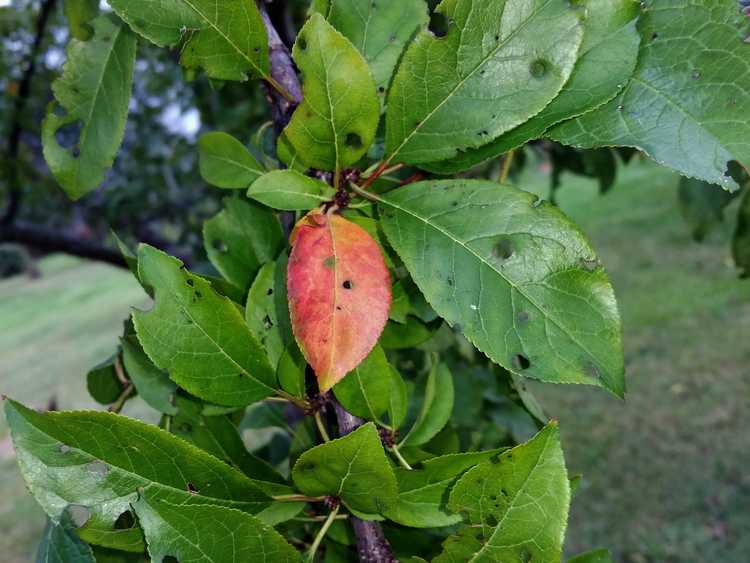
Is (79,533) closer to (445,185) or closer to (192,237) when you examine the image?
(445,185)

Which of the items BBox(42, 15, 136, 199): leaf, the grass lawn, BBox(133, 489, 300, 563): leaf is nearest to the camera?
BBox(133, 489, 300, 563): leaf

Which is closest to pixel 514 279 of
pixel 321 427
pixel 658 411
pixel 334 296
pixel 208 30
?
pixel 334 296

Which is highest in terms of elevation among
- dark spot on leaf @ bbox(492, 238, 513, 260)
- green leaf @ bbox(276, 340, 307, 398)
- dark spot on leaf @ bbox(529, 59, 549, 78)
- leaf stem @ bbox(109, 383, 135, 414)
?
dark spot on leaf @ bbox(529, 59, 549, 78)

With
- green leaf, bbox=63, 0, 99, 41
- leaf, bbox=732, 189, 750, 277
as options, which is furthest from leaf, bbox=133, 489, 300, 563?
leaf, bbox=732, 189, 750, 277

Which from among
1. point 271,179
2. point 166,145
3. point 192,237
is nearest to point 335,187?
point 271,179

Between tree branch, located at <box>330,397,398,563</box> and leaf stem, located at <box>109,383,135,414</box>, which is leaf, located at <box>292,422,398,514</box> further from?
leaf stem, located at <box>109,383,135,414</box>

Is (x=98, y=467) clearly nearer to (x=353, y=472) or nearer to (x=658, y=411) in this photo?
(x=353, y=472)

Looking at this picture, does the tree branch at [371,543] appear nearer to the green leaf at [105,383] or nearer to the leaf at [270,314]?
the leaf at [270,314]
